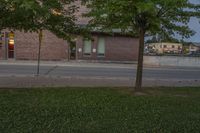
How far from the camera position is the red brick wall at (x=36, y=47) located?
127 feet

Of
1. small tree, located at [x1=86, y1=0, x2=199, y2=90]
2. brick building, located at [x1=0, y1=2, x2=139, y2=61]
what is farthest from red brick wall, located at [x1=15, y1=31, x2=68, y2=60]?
small tree, located at [x1=86, y1=0, x2=199, y2=90]

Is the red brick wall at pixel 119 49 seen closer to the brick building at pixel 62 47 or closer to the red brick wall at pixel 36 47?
the brick building at pixel 62 47

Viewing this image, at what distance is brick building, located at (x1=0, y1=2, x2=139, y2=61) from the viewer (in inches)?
1526

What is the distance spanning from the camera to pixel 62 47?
1548 inches

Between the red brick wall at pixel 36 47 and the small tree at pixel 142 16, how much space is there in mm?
25107

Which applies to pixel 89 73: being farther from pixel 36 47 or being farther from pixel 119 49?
pixel 119 49

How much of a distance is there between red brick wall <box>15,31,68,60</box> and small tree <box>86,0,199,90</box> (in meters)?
25.1
